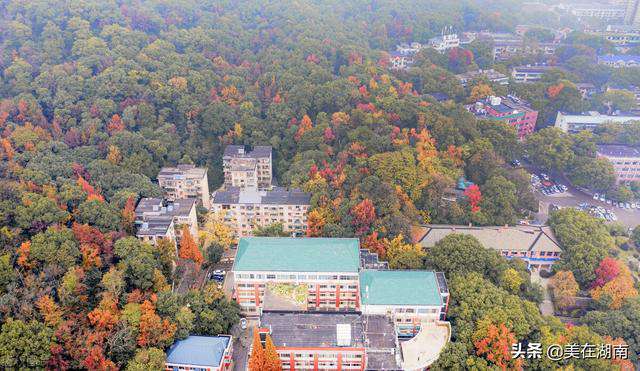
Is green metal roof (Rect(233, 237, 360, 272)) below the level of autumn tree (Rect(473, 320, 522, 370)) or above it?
above

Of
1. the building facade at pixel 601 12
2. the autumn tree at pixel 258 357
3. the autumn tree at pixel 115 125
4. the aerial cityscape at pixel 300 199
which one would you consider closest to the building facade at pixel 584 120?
the aerial cityscape at pixel 300 199

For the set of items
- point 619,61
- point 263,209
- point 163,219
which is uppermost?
point 619,61

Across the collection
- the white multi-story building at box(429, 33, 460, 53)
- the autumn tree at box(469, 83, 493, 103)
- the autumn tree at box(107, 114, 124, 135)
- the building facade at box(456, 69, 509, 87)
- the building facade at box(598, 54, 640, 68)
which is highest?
the white multi-story building at box(429, 33, 460, 53)

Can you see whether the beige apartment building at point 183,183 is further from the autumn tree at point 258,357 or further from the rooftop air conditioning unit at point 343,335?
the rooftop air conditioning unit at point 343,335

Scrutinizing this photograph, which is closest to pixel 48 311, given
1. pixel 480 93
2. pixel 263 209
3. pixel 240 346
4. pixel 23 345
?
pixel 23 345

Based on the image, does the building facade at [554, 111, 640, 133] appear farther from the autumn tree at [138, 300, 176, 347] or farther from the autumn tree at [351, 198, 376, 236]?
the autumn tree at [138, 300, 176, 347]

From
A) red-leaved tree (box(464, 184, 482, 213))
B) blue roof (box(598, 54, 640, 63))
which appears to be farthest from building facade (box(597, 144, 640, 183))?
blue roof (box(598, 54, 640, 63))

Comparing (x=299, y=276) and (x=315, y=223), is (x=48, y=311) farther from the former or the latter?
(x=315, y=223)
